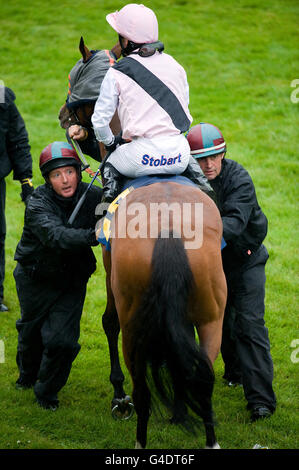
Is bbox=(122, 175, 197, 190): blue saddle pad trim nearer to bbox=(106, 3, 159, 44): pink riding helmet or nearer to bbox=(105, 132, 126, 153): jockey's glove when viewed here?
bbox=(105, 132, 126, 153): jockey's glove

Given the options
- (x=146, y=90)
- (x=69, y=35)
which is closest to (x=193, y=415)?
(x=146, y=90)

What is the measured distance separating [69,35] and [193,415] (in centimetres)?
1203

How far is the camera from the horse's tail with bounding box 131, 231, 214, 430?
3.63 meters

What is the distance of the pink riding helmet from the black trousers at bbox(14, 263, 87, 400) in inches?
78.3

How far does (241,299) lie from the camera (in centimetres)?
508

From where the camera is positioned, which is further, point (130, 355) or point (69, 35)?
point (69, 35)

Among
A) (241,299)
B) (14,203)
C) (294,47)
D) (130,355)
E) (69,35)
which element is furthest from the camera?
(69,35)

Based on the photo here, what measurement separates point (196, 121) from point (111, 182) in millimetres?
6843
